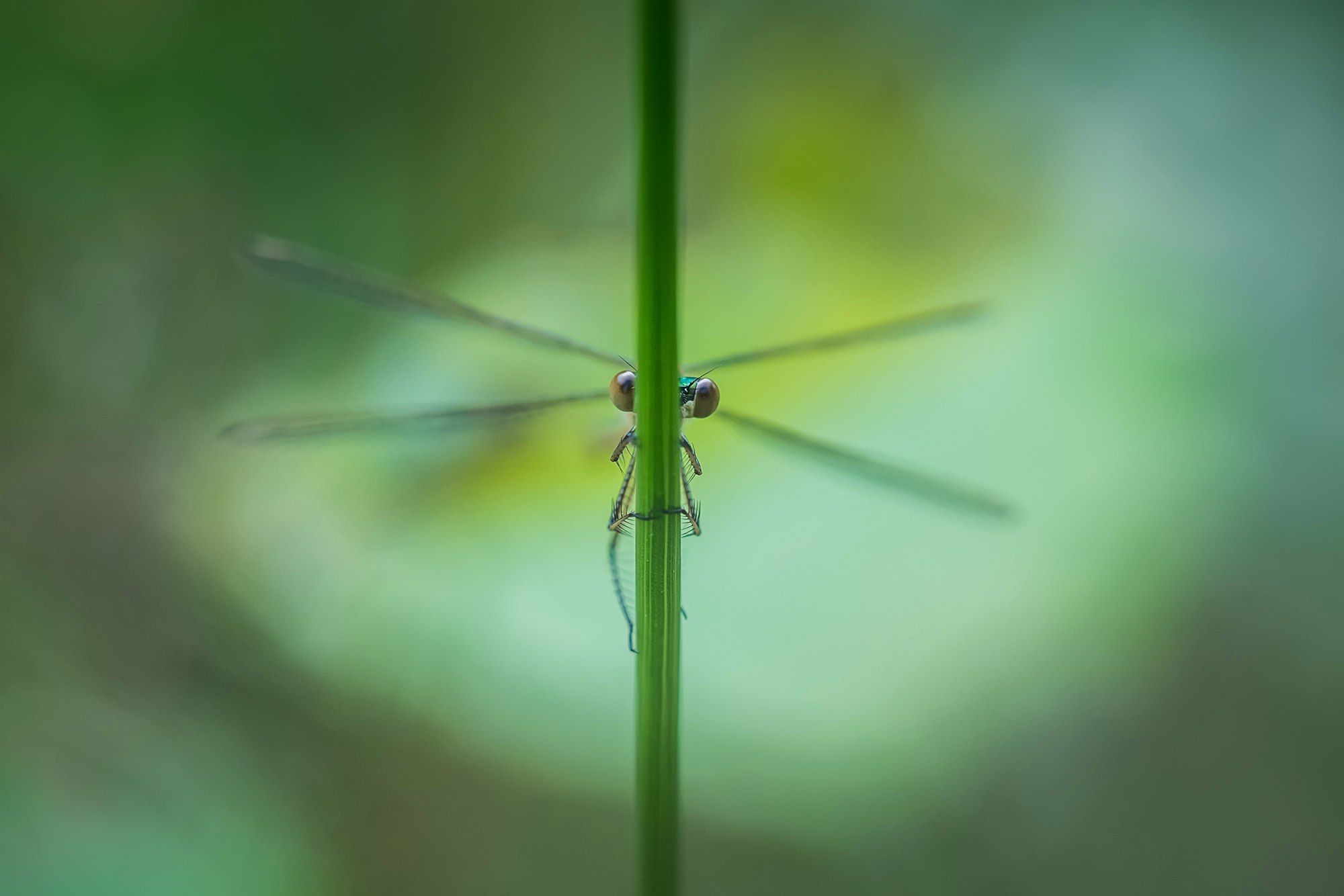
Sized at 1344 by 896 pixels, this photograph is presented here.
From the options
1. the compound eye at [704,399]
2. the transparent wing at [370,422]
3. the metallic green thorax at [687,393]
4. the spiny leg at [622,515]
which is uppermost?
the transparent wing at [370,422]

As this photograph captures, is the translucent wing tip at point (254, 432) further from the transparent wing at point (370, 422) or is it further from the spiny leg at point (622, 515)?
the spiny leg at point (622, 515)

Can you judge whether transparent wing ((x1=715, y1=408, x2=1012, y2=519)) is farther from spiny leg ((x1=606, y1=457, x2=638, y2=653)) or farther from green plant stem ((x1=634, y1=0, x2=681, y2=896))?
green plant stem ((x1=634, y1=0, x2=681, y2=896))

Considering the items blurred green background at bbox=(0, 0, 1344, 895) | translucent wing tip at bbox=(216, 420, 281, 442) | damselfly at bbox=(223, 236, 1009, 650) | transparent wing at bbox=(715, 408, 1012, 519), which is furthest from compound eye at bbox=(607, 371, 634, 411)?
blurred green background at bbox=(0, 0, 1344, 895)

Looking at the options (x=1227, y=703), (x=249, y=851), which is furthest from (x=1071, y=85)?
(x=249, y=851)

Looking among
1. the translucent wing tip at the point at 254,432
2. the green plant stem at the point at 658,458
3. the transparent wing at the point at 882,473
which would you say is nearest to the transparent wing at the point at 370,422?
the translucent wing tip at the point at 254,432

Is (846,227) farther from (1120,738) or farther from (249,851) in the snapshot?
(249,851)

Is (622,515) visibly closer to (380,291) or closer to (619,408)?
(619,408)

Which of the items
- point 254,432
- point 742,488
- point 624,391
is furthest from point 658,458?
point 742,488
